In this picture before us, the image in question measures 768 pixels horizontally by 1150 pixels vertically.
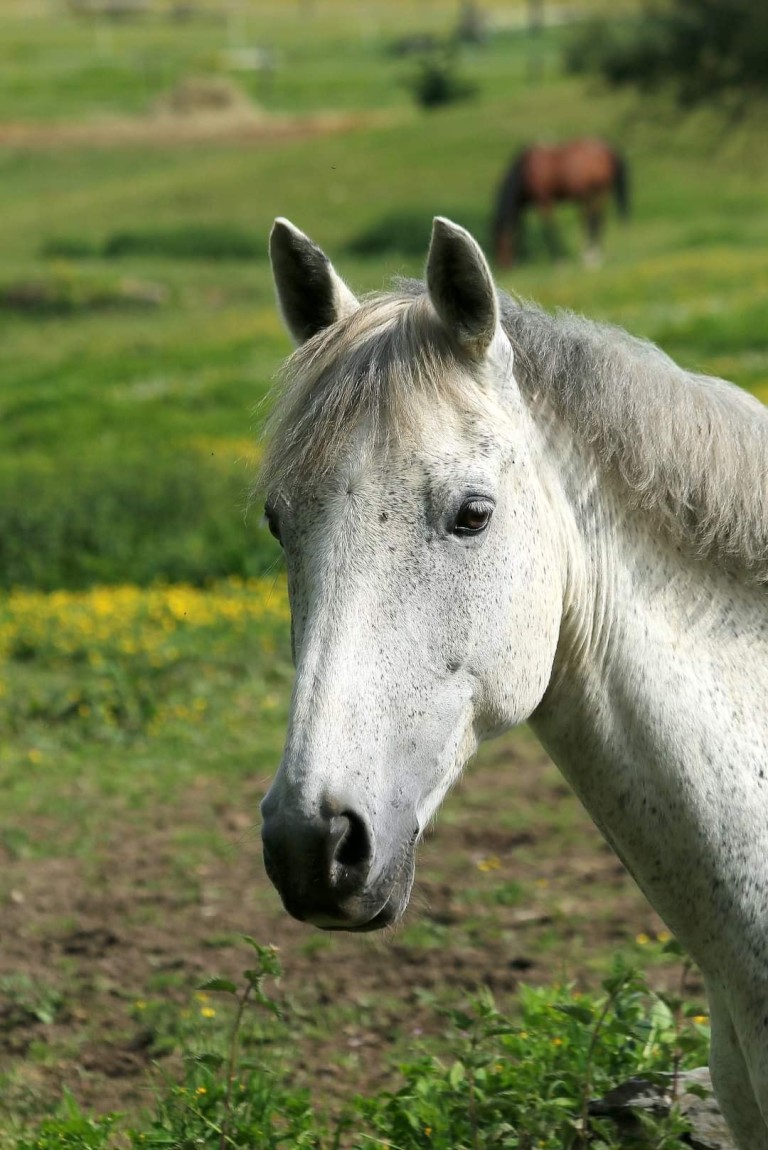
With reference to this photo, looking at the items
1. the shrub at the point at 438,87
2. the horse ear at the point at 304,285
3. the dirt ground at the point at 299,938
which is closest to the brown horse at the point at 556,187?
the shrub at the point at 438,87

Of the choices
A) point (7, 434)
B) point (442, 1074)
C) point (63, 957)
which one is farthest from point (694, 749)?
point (7, 434)

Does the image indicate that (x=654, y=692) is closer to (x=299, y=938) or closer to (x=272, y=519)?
(x=272, y=519)

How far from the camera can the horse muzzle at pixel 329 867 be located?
220 cm

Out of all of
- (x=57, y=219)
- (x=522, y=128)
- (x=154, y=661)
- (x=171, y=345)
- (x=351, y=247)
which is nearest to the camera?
(x=154, y=661)

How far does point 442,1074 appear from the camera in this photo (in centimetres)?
362

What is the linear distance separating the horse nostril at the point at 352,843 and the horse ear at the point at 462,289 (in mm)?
907

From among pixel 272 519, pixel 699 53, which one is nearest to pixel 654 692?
pixel 272 519

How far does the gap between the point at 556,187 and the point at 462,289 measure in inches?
1002

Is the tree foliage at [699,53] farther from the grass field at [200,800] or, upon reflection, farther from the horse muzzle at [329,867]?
the horse muzzle at [329,867]

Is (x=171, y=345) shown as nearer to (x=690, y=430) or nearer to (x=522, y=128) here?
(x=690, y=430)

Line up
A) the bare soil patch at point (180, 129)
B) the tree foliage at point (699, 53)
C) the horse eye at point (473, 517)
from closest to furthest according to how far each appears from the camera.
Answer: the horse eye at point (473, 517) → the tree foliage at point (699, 53) → the bare soil patch at point (180, 129)

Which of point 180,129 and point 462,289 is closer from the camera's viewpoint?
point 462,289

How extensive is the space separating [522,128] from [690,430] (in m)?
36.3

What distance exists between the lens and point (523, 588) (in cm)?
254
